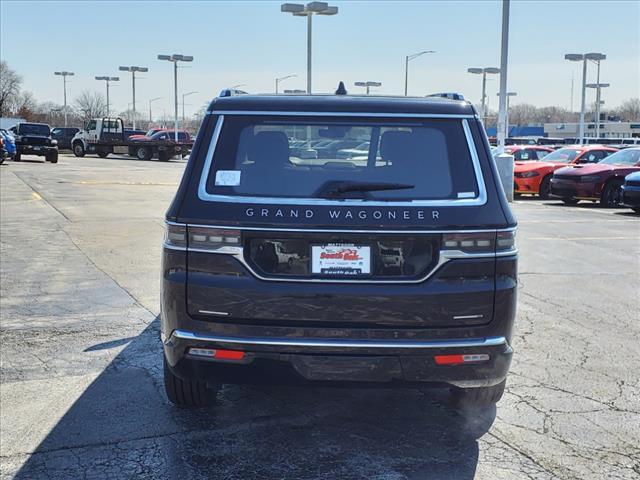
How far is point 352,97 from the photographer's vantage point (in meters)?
4.07

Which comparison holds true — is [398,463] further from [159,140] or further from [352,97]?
[159,140]

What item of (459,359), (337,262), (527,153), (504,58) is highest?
(504,58)

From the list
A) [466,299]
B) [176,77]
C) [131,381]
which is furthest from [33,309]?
[176,77]

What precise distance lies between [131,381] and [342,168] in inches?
89.1

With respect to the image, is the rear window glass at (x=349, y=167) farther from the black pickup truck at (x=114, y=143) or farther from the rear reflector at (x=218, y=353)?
the black pickup truck at (x=114, y=143)

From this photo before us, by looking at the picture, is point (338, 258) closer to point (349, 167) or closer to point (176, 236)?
point (349, 167)

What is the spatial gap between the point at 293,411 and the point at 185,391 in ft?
2.26

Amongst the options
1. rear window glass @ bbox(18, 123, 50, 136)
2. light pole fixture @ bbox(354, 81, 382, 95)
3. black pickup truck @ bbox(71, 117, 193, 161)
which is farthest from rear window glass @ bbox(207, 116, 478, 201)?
light pole fixture @ bbox(354, 81, 382, 95)

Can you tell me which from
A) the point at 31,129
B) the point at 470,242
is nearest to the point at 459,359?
the point at 470,242

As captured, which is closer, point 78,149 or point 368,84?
point 78,149

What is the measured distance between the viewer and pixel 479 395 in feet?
14.2

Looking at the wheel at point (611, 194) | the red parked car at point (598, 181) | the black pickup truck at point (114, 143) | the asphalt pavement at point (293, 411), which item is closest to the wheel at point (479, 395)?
the asphalt pavement at point (293, 411)

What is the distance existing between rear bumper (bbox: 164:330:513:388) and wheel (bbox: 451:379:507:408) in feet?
1.94

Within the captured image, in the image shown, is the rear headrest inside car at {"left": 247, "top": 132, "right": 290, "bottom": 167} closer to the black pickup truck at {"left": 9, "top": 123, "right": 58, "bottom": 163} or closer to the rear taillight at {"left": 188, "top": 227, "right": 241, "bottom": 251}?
the rear taillight at {"left": 188, "top": 227, "right": 241, "bottom": 251}
